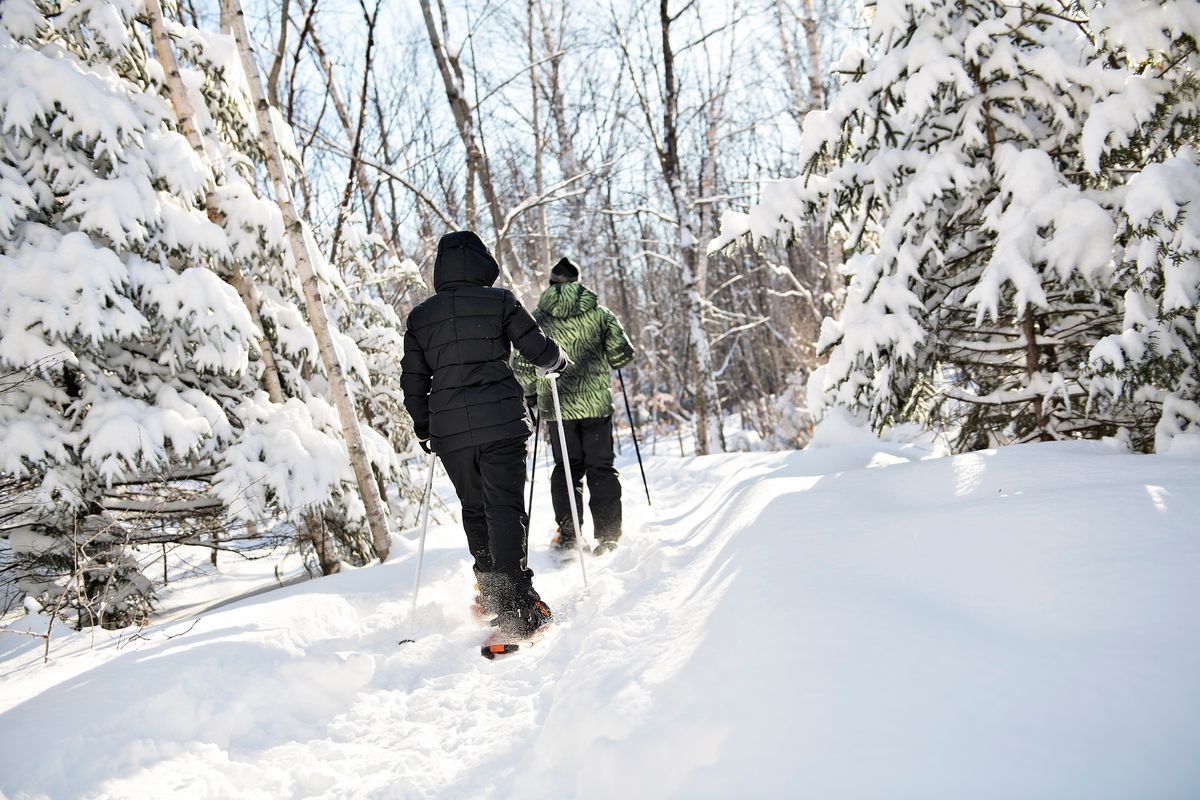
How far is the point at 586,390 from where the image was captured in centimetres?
Answer: 491

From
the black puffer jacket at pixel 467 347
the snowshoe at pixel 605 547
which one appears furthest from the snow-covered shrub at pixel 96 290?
the snowshoe at pixel 605 547

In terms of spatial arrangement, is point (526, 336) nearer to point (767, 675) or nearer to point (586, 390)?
point (586, 390)

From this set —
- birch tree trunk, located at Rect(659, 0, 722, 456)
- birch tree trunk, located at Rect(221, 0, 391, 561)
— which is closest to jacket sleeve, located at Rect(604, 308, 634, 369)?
birch tree trunk, located at Rect(221, 0, 391, 561)

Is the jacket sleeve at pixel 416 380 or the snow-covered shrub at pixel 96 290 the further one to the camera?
the snow-covered shrub at pixel 96 290

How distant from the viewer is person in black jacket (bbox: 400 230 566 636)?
11.3ft

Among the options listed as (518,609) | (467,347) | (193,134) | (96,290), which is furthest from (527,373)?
(193,134)

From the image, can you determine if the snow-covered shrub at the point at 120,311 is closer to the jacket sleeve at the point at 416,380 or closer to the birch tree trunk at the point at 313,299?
the birch tree trunk at the point at 313,299

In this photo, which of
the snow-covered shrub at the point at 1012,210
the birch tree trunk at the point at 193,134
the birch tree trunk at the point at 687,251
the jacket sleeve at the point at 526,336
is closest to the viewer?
the snow-covered shrub at the point at 1012,210

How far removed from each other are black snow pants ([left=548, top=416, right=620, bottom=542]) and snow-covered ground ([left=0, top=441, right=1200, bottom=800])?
1.22 meters

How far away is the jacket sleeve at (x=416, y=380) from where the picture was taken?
3.59 m

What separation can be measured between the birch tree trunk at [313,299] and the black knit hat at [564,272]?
1.98 m

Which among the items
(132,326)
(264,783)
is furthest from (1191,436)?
(132,326)

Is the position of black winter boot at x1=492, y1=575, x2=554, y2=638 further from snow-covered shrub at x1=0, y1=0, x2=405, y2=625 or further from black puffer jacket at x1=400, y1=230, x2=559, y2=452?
snow-covered shrub at x1=0, y1=0, x2=405, y2=625

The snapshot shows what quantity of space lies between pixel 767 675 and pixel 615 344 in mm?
3375
